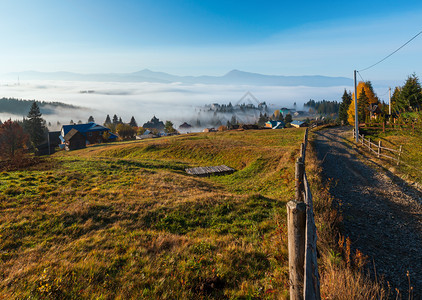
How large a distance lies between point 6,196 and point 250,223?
13.1 metres

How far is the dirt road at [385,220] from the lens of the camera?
539cm

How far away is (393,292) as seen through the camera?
178 inches

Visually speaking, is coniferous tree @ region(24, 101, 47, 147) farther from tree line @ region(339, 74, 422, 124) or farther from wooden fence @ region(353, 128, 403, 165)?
tree line @ region(339, 74, 422, 124)

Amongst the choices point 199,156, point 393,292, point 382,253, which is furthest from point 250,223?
point 199,156

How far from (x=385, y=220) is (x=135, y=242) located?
9494 millimetres

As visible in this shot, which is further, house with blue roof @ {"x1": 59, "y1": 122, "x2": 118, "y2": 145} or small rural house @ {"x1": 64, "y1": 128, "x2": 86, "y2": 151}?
house with blue roof @ {"x1": 59, "y1": 122, "x2": 118, "y2": 145}

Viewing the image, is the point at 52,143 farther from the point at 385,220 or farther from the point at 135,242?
the point at 385,220

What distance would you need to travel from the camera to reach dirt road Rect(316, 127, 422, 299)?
5391 mm

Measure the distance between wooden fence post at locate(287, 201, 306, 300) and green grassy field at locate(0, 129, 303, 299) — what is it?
3.49 ft

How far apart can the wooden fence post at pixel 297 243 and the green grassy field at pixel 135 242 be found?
1064mm

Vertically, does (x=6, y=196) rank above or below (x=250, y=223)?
above

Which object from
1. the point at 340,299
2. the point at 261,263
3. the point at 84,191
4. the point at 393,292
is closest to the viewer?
the point at 340,299

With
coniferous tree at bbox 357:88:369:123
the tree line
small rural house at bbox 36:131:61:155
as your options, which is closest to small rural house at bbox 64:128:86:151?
small rural house at bbox 36:131:61:155

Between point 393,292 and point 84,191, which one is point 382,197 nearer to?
point 393,292
